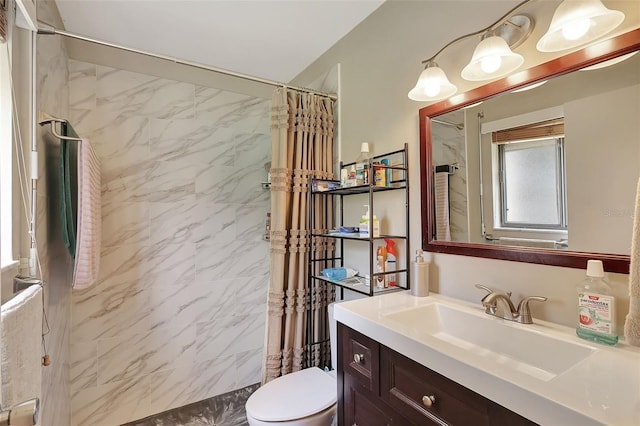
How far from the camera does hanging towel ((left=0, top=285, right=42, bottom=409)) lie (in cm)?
64

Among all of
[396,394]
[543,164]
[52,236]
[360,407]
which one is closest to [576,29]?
[543,164]

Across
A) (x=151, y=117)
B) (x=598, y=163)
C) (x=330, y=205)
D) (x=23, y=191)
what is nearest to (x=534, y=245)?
(x=598, y=163)

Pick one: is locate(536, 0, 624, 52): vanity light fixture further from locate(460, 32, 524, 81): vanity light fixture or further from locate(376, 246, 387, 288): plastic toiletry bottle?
locate(376, 246, 387, 288): plastic toiletry bottle

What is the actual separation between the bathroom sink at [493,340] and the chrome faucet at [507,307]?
0.08ft

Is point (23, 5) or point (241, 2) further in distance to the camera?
point (241, 2)

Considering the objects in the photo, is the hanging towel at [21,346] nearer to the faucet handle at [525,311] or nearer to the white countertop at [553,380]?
the white countertop at [553,380]

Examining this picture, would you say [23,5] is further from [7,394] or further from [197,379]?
[197,379]

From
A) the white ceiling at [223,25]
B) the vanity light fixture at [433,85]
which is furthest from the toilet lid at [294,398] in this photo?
the white ceiling at [223,25]

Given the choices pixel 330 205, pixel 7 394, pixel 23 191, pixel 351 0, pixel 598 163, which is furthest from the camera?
pixel 330 205

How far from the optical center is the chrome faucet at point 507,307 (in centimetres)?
98

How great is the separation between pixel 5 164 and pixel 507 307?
1.66 metres

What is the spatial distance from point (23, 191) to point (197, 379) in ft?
5.87

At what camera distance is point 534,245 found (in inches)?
A: 40.6

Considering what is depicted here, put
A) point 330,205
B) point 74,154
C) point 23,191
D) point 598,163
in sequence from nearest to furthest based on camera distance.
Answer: point 598,163 < point 23,191 < point 74,154 < point 330,205
